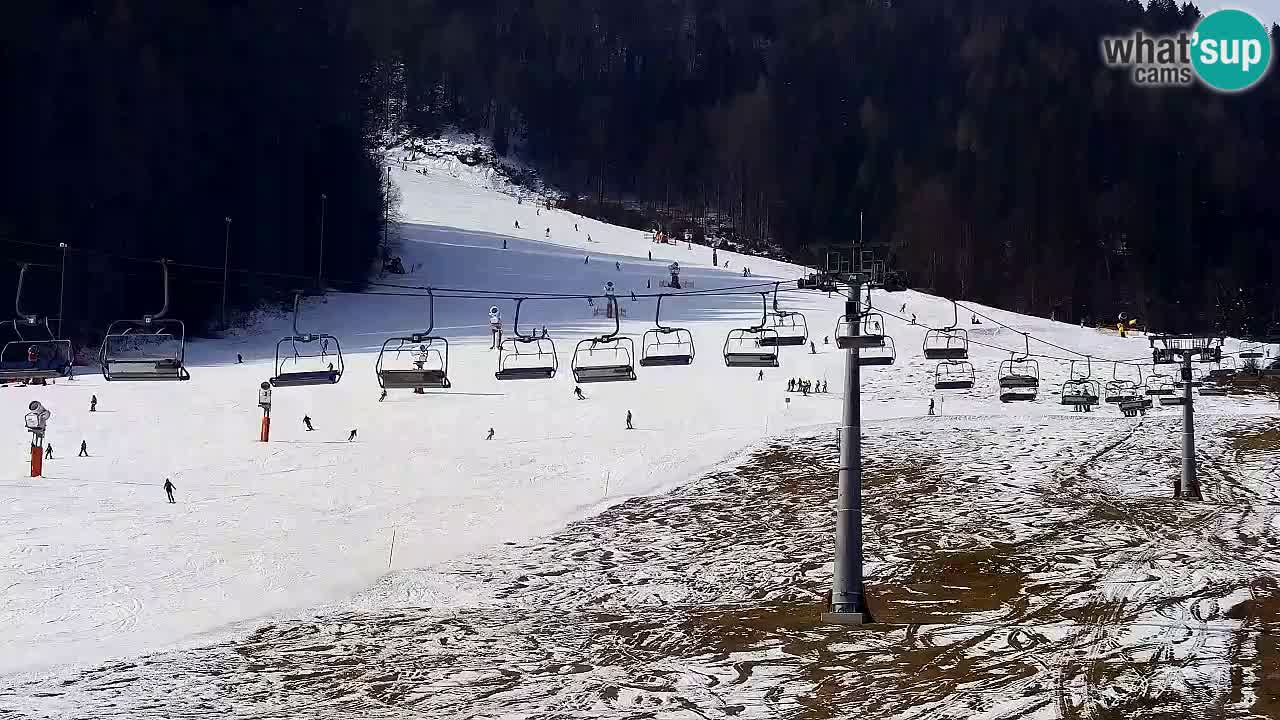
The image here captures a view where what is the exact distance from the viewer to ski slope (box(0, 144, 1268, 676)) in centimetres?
2623

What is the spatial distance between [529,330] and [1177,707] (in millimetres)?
50067

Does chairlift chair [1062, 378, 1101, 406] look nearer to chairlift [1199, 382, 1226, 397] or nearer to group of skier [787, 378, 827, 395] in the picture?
chairlift [1199, 382, 1226, 397]

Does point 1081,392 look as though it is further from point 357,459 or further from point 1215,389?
point 357,459

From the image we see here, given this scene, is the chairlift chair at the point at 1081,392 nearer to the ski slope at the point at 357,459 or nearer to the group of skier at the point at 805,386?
the ski slope at the point at 357,459

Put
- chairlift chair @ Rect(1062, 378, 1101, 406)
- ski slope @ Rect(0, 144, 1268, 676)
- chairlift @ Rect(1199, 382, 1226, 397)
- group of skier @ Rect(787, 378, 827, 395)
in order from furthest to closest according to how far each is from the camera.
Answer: chairlift @ Rect(1199, 382, 1226, 397)
group of skier @ Rect(787, 378, 827, 395)
chairlift chair @ Rect(1062, 378, 1101, 406)
ski slope @ Rect(0, 144, 1268, 676)

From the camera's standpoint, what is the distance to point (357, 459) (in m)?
39.5

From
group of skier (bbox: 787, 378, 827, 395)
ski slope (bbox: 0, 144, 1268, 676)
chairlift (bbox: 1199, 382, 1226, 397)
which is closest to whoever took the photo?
ski slope (bbox: 0, 144, 1268, 676)

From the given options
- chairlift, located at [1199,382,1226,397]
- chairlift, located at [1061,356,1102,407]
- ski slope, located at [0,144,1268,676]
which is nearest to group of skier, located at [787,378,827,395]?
ski slope, located at [0,144,1268,676]

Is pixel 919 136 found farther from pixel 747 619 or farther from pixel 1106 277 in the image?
pixel 747 619

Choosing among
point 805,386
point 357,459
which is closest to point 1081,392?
point 805,386

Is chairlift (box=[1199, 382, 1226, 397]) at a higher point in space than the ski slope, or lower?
higher

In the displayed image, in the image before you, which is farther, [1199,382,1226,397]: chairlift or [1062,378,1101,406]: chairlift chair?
[1199,382,1226,397]: chairlift

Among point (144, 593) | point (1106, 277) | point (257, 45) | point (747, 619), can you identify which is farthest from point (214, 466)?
point (1106, 277)

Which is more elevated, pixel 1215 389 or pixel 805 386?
pixel 1215 389
